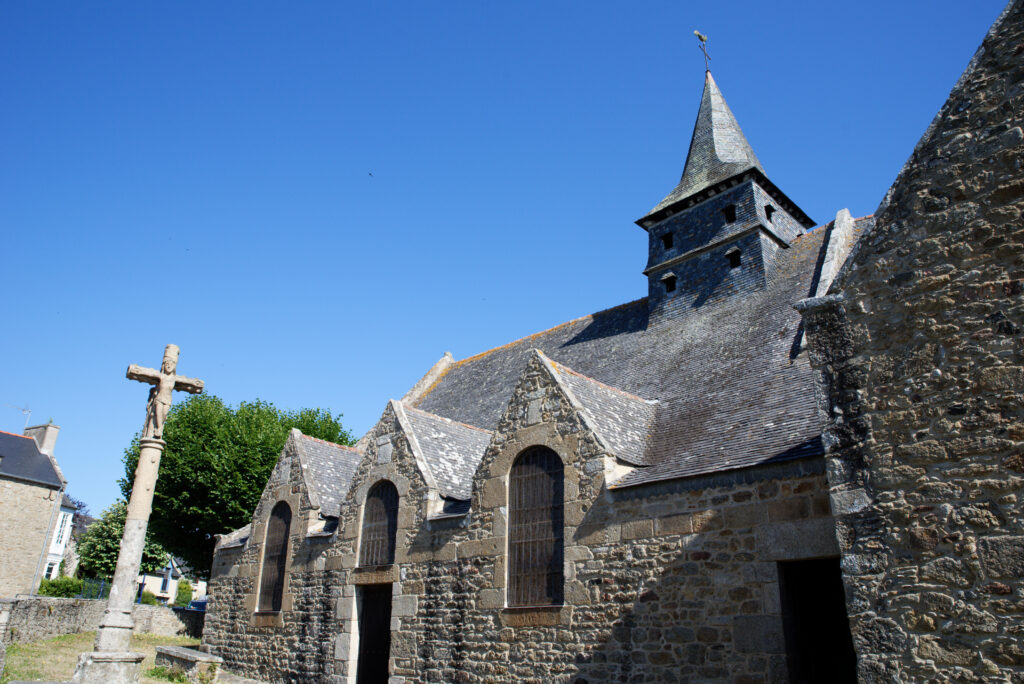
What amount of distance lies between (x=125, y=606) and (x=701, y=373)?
10035mm

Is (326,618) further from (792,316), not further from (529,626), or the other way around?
(792,316)

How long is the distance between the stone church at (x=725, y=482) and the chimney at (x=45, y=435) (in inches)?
904

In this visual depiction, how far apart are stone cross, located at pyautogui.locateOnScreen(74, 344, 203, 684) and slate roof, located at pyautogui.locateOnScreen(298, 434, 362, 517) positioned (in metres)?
4.75

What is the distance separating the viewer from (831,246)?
1447cm

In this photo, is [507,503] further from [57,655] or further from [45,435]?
[45,435]

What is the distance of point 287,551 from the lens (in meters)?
15.9

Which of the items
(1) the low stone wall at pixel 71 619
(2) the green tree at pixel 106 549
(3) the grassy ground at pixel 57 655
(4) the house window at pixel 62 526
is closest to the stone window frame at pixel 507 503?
(3) the grassy ground at pixel 57 655

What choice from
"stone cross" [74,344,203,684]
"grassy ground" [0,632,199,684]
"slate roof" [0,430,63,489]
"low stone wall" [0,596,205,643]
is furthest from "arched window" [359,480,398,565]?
"slate roof" [0,430,63,489]

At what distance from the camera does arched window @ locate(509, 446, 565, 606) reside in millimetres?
10781

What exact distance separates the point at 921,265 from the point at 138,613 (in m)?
24.1

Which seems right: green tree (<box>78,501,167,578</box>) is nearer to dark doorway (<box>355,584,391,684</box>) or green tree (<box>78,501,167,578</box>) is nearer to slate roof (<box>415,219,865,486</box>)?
slate roof (<box>415,219,865,486</box>)

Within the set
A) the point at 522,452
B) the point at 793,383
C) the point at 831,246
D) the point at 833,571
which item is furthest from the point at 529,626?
the point at 831,246

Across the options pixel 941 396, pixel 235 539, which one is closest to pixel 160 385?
pixel 235 539

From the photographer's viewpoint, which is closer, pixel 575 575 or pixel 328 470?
pixel 575 575
